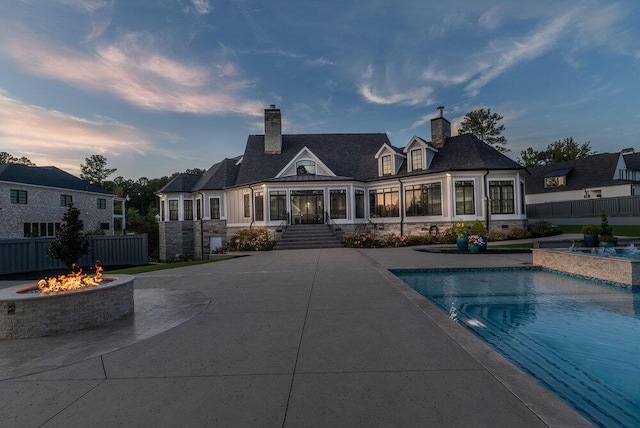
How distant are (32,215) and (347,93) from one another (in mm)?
30125

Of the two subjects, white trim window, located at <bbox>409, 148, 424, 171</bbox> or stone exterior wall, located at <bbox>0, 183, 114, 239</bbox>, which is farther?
stone exterior wall, located at <bbox>0, 183, 114, 239</bbox>

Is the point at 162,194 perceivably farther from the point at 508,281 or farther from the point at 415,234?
the point at 508,281

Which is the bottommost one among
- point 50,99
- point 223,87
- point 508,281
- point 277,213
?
point 508,281

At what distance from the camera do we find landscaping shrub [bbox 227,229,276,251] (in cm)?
1900

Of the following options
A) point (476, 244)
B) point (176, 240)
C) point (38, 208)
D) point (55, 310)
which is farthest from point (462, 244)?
point (38, 208)

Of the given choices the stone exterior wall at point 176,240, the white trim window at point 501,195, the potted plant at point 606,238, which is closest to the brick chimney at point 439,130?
the white trim window at point 501,195

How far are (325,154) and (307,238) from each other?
9.69 metres

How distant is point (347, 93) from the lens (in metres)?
26.6

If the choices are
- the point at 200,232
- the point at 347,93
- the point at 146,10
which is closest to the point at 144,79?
the point at 146,10

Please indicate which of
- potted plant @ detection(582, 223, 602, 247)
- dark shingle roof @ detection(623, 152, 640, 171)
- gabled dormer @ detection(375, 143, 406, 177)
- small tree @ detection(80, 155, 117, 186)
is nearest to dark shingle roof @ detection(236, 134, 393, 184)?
gabled dormer @ detection(375, 143, 406, 177)

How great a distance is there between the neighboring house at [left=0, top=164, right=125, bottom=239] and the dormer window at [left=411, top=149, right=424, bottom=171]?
28145mm

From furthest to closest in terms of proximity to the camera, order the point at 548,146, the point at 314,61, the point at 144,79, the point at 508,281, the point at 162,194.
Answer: the point at 548,146, the point at 162,194, the point at 314,61, the point at 144,79, the point at 508,281

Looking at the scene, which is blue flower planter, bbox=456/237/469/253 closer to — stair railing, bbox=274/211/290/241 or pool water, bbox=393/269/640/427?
pool water, bbox=393/269/640/427

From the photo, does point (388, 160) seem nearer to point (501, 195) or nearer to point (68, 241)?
point (501, 195)
